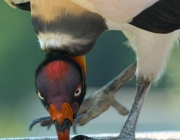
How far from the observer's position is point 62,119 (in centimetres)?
120

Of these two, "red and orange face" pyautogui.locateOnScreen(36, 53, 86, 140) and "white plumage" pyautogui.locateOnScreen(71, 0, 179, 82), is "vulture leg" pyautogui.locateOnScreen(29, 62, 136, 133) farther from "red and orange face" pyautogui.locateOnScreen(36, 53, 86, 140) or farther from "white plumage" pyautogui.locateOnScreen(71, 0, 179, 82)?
"red and orange face" pyautogui.locateOnScreen(36, 53, 86, 140)

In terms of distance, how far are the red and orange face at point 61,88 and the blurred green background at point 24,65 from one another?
612 mm

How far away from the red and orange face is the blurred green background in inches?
24.1

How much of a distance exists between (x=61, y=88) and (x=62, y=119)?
9 cm

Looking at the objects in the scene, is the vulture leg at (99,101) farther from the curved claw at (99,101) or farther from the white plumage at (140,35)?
the white plumage at (140,35)

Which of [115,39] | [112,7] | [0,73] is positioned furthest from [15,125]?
[112,7]

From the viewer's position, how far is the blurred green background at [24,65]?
1.90 m

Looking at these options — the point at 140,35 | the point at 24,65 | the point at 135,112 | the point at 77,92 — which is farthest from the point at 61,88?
the point at 24,65

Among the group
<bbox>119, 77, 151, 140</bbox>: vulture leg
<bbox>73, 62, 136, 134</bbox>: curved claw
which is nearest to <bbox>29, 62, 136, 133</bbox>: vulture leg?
<bbox>73, 62, 136, 134</bbox>: curved claw

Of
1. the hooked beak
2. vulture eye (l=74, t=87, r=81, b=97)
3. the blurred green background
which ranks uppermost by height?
vulture eye (l=74, t=87, r=81, b=97)

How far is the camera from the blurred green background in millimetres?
1897

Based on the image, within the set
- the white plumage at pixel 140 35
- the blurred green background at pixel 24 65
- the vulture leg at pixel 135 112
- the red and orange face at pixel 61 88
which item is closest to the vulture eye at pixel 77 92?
the red and orange face at pixel 61 88

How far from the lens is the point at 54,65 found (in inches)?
49.8

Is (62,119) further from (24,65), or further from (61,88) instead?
(24,65)
